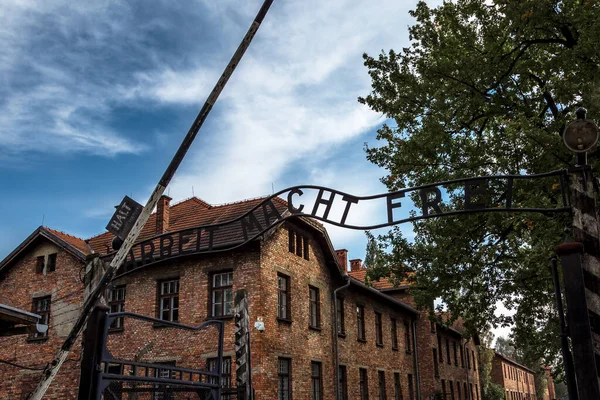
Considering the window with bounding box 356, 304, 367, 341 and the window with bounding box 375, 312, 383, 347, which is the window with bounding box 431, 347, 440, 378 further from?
the window with bounding box 356, 304, 367, 341

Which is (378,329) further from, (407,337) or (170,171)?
(170,171)

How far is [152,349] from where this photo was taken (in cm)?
2058

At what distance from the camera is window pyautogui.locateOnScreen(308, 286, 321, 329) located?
76.7 feet

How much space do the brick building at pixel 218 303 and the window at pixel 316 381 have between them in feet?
0.13

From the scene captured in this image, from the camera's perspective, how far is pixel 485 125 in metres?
17.0

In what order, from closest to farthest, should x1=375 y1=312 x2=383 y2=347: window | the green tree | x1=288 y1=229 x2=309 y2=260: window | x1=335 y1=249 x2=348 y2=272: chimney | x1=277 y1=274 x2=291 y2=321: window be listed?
the green tree, x1=277 y1=274 x2=291 y2=321: window, x1=288 y1=229 x2=309 y2=260: window, x1=375 y1=312 x2=383 y2=347: window, x1=335 y1=249 x2=348 y2=272: chimney

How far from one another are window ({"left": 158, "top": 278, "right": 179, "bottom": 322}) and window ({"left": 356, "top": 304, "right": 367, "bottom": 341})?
983 centimetres

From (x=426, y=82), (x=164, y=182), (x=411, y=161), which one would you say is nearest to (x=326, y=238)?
(x=411, y=161)

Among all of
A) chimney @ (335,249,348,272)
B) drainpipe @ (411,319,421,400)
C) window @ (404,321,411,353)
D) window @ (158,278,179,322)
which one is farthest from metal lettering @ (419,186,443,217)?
drainpipe @ (411,319,421,400)

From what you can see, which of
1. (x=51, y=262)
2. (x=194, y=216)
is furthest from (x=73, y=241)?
→ (x=194, y=216)

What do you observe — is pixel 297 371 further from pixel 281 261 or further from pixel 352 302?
pixel 352 302

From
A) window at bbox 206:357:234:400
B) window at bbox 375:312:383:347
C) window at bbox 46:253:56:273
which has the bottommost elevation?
window at bbox 206:357:234:400

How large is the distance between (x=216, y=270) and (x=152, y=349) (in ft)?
11.9

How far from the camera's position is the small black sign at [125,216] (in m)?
9.87
